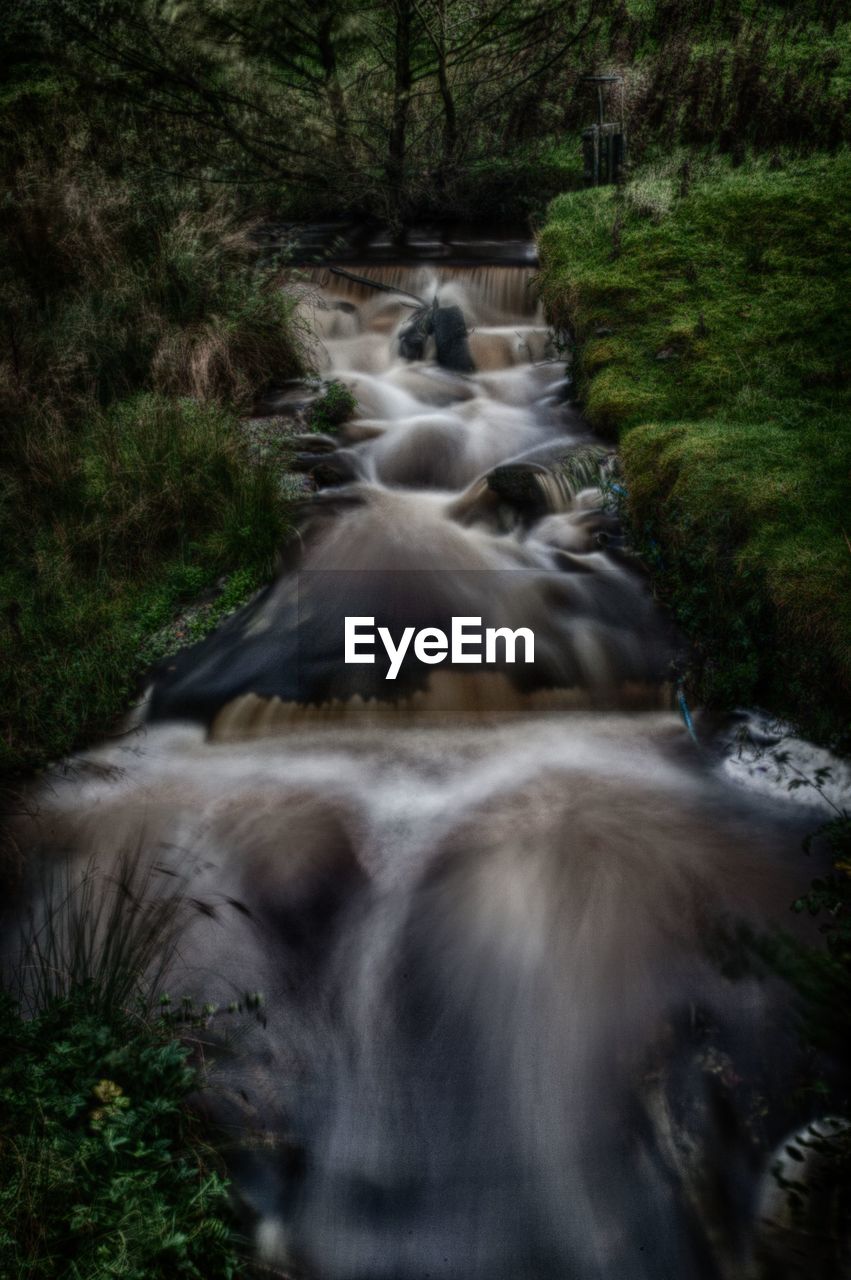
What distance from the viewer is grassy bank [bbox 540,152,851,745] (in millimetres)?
4590

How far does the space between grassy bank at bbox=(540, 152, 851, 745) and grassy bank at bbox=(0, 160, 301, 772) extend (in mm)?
2664

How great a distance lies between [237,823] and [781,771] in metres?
2.72

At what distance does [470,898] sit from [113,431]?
4.28 meters

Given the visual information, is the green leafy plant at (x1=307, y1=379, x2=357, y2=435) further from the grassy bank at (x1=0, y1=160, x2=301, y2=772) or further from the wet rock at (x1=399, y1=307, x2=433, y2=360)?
the wet rock at (x1=399, y1=307, x2=433, y2=360)

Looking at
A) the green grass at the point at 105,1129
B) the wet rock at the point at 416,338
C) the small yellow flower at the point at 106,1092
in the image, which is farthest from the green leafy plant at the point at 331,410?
the small yellow flower at the point at 106,1092

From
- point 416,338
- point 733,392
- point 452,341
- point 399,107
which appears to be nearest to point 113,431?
point 416,338

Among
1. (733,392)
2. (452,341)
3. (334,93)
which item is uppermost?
(334,93)

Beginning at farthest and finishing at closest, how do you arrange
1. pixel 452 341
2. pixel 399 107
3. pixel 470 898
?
pixel 399 107
pixel 452 341
pixel 470 898

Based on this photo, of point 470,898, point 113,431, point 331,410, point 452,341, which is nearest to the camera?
point 470,898

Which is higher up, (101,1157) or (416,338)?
(416,338)

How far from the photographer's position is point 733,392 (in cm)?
626

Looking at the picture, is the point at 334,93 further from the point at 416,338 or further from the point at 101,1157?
the point at 101,1157

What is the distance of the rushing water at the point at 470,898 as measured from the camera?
2.89 m

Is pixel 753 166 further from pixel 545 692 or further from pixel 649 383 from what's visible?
pixel 545 692
